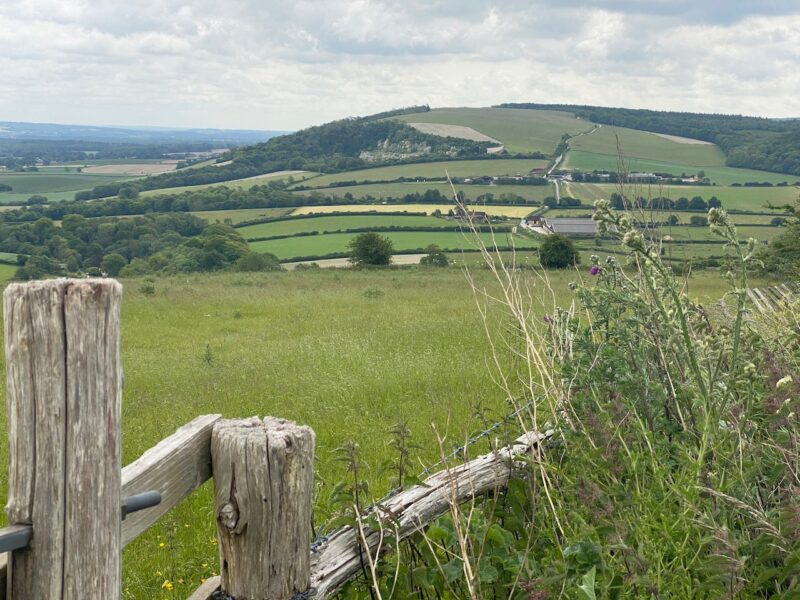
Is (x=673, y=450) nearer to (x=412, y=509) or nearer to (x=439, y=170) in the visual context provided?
(x=412, y=509)

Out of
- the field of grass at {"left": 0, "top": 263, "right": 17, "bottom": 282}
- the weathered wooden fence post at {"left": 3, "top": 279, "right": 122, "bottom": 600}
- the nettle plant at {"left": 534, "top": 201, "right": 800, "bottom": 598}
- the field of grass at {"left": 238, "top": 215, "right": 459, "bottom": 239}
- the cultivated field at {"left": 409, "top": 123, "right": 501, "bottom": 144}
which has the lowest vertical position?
the field of grass at {"left": 0, "top": 263, "right": 17, "bottom": 282}

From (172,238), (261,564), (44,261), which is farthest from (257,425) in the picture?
(172,238)

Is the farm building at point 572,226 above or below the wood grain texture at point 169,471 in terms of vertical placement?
below

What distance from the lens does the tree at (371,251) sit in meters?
37.0

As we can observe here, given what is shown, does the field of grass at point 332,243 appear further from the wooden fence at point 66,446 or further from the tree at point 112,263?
the wooden fence at point 66,446

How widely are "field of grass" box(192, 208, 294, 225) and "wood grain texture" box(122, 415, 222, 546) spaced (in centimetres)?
5991

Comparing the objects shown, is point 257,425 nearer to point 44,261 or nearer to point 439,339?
point 439,339

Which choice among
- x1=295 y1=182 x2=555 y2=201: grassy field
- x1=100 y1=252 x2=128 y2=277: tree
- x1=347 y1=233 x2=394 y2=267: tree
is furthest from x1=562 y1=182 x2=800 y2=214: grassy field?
x1=100 y1=252 x2=128 y2=277: tree

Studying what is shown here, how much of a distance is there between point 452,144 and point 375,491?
9795cm

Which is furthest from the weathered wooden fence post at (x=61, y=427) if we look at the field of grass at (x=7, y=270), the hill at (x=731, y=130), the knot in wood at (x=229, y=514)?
the hill at (x=731, y=130)

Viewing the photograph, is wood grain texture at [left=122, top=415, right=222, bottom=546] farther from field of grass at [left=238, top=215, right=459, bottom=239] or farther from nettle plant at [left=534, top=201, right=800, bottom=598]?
field of grass at [left=238, top=215, right=459, bottom=239]

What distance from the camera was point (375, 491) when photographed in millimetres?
5207

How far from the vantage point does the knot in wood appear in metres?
2.27

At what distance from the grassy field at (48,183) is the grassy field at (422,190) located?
33829mm
